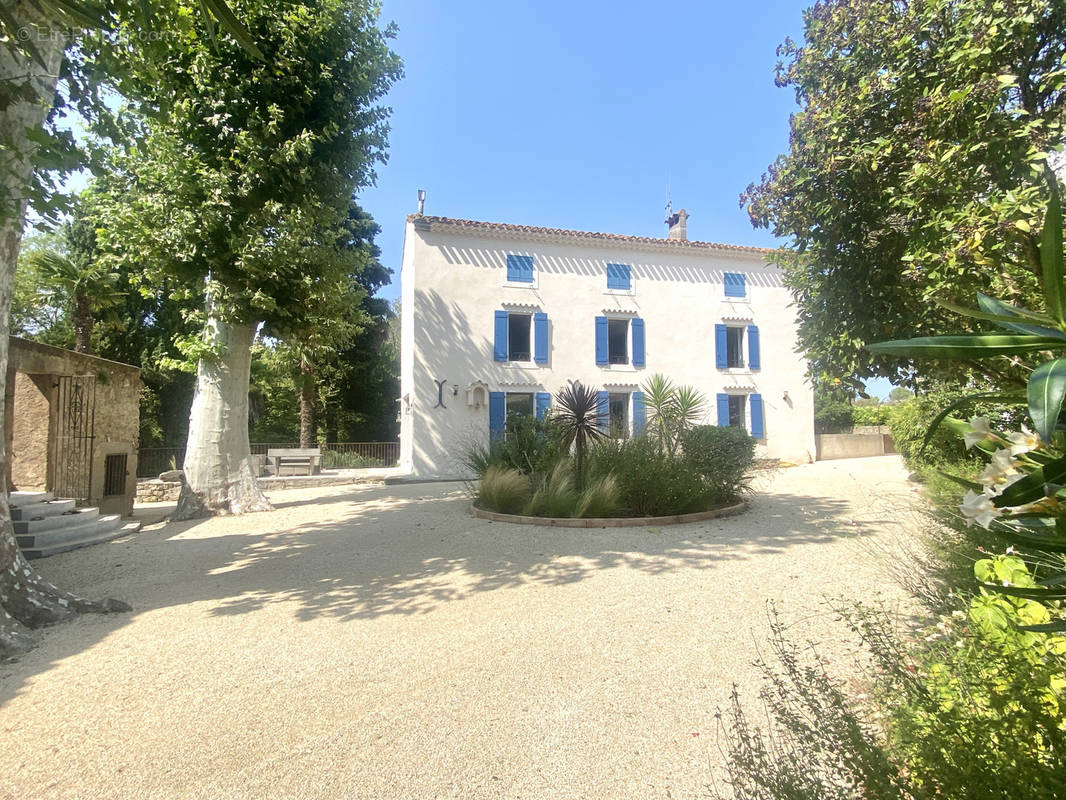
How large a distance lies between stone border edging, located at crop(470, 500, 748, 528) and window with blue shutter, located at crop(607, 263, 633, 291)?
455 inches

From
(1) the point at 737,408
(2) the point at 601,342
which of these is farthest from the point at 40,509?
(1) the point at 737,408

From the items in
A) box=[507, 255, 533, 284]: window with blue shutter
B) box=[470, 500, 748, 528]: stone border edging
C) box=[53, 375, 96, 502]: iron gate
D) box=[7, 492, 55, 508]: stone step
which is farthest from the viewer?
box=[507, 255, 533, 284]: window with blue shutter

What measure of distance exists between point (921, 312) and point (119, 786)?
17.3 ft

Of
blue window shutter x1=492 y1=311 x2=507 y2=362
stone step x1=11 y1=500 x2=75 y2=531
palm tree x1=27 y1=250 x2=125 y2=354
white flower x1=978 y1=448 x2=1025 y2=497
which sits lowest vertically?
stone step x1=11 y1=500 x2=75 y2=531

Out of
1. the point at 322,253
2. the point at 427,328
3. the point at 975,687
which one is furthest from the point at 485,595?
the point at 427,328

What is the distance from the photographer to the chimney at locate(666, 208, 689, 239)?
66.4 feet

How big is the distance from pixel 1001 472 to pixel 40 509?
33.3 feet

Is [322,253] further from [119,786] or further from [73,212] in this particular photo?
[119,786]

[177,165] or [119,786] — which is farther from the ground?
[177,165]

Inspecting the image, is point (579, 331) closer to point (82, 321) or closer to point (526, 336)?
point (526, 336)

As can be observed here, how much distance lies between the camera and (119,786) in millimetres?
2297

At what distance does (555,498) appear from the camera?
8062 millimetres

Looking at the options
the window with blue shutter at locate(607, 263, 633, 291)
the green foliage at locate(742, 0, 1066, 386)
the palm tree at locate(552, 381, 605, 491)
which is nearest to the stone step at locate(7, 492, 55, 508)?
the palm tree at locate(552, 381, 605, 491)

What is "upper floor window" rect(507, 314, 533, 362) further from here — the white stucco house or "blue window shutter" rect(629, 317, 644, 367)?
"blue window shutter" rect(629, 317, 644, 367)
